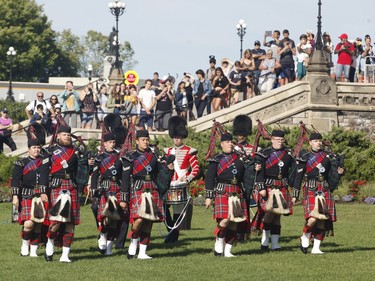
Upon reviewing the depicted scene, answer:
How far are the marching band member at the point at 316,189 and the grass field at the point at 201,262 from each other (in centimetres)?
37

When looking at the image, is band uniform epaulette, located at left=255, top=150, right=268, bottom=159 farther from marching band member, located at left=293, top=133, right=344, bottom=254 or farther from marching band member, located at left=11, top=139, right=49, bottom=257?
marching band member, located at left=11, top=139, right=49, bottom=257

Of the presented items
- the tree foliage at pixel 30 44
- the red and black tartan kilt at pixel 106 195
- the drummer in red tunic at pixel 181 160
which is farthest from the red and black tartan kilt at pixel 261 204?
the tree foliage at pixel 30 44

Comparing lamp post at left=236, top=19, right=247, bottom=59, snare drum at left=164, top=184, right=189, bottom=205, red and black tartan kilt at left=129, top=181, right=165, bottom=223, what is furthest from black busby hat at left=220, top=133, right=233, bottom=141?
lamp post at left=236, top=19, right=247, bottom=59

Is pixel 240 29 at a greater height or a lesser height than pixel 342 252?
greater

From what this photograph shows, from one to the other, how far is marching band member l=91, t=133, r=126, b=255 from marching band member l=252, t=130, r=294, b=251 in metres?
2.37

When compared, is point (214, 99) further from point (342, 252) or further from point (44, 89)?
point (44, 89)

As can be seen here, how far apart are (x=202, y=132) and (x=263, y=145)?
2688 millimetres

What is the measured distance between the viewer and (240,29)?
5106cm

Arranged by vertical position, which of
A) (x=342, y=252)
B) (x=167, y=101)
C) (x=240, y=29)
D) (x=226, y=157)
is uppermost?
(x=240, y=29)

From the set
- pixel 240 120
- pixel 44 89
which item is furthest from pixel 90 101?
pixel 44 89

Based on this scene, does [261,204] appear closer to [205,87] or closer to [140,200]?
[140,200]

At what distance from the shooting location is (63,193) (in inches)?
724

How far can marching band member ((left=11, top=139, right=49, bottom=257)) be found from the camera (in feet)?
61.6

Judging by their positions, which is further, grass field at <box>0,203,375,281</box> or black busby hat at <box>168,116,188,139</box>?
black busby hat at <box>168,116,188,139</box>
